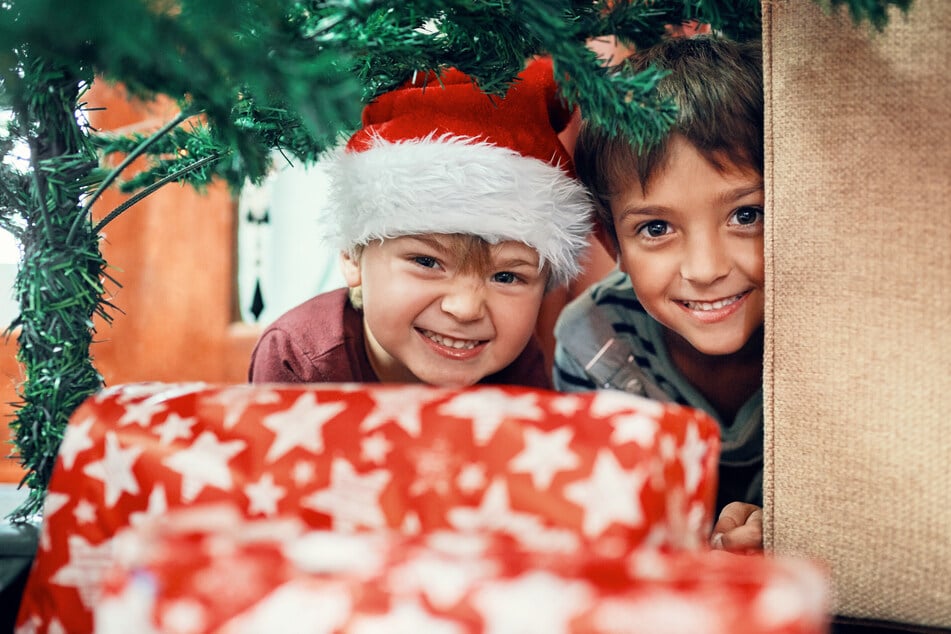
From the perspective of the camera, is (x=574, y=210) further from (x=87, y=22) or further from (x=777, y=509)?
(x=87, y=22)

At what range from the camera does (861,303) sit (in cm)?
62

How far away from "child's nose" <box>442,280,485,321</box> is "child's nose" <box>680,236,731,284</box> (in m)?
0.24

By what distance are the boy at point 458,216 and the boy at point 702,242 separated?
8cm

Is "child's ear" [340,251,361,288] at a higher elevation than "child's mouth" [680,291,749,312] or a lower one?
higher

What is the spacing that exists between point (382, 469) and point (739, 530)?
0.41m

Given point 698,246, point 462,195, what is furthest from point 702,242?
point 462,195

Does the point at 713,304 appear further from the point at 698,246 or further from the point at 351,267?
the point at 351,267

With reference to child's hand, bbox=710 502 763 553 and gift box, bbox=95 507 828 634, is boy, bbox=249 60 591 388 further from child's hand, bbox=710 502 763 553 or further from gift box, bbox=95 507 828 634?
gift box, bbox=95 507 828 634

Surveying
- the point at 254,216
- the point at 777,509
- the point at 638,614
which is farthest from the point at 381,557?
the point at 254,216

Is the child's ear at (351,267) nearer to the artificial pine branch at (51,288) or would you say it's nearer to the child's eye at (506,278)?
the child's eye at (506,278)

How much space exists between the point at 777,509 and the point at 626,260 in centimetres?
35

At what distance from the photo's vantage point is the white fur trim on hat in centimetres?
83

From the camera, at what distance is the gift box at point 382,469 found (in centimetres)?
Answer: 49

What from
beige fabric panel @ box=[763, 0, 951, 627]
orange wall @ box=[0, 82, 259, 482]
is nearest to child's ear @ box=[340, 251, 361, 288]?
beige fabric panel @ box=[763, 0, 951, 627]
